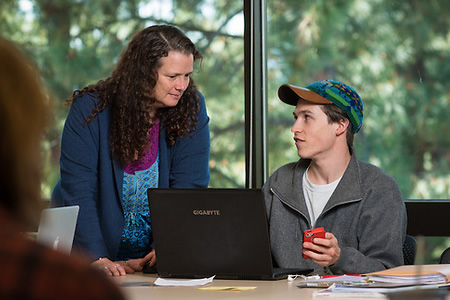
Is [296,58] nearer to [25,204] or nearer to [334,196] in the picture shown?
[334,196]

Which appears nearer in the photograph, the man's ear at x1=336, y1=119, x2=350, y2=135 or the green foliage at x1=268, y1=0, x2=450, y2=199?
the man's ear at x1=336, y1=119, x2=350, y2=135

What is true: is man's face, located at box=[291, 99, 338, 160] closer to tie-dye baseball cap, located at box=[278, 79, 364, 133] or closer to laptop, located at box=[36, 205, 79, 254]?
tie-dye baseball cap, located at box=[278, 79, 364, 133]

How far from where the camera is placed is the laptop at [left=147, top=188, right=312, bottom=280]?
2.05 metres

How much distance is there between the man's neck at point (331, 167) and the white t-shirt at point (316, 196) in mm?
23

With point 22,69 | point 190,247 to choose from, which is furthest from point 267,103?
point 22,69

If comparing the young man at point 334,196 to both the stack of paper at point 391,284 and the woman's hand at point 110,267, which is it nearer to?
the stack of paper at point 391,284

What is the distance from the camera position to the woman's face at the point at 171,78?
103 inches

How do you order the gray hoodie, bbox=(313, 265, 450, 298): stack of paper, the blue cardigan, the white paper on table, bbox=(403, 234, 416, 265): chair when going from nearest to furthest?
bbox=(313, 265, 450, 298): stack of paper < the white paper on table < the gray hoodie < bbox=(403, 234, 416, 265): chair < the blue cardigan

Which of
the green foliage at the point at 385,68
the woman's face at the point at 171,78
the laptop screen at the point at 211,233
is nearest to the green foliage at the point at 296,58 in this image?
the green foliage at the point at 385,68

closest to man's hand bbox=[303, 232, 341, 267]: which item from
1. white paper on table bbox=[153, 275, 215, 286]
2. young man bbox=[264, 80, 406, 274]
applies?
young man bbox=[264, 80, 406, 274]

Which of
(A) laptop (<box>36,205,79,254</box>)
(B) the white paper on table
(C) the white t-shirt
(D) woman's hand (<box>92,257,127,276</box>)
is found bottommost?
(B) the white paper on table

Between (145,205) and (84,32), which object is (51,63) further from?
(145,205)

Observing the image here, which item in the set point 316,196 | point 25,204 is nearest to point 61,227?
point 316,196

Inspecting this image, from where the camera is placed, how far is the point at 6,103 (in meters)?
0.58
